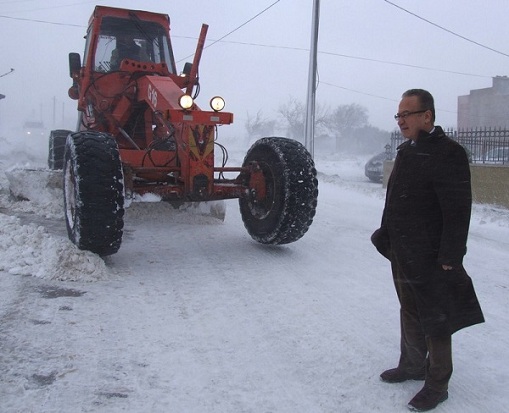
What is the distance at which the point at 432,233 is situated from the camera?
2701 mm

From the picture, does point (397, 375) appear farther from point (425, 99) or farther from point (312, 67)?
point (312, 67)

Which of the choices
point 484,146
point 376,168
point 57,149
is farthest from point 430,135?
point 376,168

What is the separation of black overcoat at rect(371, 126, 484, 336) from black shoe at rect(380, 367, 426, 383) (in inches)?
16.7

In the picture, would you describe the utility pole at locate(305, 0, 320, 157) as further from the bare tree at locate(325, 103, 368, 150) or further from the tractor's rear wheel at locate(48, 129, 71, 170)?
the bare tree at locate(325, 103, 368, 150)

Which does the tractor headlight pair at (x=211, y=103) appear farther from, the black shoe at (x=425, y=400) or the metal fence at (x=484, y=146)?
the metal fence at (x=484, y=146)

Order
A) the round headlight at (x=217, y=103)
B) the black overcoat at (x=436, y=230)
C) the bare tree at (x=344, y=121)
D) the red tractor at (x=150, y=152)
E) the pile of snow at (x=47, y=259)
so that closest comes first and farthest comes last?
the black overcoat at (x=436, y=230) < the pile of snow at (x=47, y=259) < the red tractor at (x=150, y=152) < the round headlight at (x=217, y=103) < the bare tree at (x=344, y=121)

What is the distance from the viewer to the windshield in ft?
23.3

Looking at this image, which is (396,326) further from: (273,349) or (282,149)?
(282,149)

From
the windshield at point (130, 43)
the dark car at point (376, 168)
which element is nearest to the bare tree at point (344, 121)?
the dark car at point (376, 168)

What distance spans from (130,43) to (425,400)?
6218 mm

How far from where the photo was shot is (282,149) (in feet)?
19.1

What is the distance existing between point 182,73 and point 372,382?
5.60 meters

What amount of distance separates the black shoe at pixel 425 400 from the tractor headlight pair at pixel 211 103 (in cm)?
363

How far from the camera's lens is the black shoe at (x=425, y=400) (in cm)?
268
